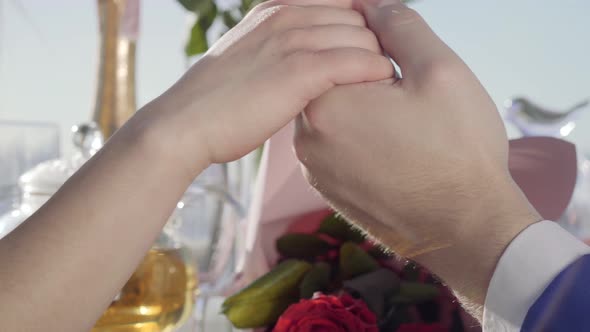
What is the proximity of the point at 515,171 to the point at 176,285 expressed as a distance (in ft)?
0.79

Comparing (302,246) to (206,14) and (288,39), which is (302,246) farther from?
(206,14)

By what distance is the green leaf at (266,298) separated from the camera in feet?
1.40

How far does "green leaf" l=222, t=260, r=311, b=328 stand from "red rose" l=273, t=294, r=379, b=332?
0.16 feet

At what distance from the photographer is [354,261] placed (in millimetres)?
446

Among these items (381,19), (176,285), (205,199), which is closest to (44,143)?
(205,199)

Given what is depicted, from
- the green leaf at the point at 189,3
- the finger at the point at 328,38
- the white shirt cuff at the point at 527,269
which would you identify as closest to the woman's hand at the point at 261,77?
the finger at the point at 328,38

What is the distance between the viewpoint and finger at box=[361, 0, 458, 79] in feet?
1.07

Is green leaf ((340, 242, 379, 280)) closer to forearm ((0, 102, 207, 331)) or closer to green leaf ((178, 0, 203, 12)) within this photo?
forearm ((0, 102, 207, 331))

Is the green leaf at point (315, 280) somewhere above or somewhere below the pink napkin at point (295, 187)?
below

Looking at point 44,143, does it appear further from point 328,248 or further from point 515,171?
point 515,171

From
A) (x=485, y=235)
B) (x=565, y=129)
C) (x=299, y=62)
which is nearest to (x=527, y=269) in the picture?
(x=485, y=235)

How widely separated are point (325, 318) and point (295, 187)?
14 cm

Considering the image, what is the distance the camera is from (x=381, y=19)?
374 mm

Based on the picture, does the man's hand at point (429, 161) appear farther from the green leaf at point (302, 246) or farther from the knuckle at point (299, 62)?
the green leaf at point (302, 246)
